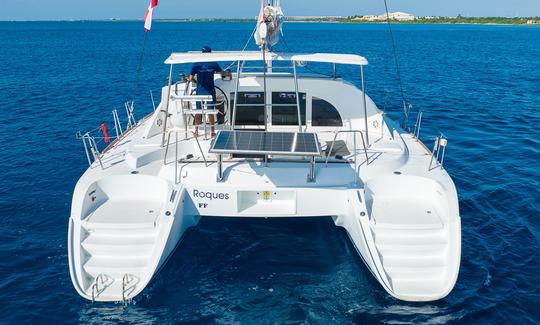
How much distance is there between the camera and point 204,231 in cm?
855

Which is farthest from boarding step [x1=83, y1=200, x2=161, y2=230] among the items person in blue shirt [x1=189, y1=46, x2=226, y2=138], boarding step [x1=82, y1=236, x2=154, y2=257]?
person in blue shirt [x1=189, y1=46, x2=226, y2=138]

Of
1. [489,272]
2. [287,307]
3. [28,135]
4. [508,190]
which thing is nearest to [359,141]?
[489,272]

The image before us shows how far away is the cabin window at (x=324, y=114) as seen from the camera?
9.29 meters

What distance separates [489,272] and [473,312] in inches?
52.7

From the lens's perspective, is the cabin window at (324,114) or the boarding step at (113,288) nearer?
the boarding step at (113,288)

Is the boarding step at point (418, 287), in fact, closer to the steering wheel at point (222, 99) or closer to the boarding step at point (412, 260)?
the boarding step at point (412, 260)

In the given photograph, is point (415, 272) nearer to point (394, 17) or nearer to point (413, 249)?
point (413, 249)

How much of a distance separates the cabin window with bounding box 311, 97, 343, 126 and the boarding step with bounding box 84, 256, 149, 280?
16.4 ft

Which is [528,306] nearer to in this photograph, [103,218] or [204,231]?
[204,231]

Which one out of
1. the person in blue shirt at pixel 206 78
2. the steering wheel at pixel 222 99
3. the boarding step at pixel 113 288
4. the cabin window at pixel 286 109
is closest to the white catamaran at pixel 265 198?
the boarding step at pixel 113 288

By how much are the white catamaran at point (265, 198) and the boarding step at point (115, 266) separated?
0.05ft

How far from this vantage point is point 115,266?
21.0 feet

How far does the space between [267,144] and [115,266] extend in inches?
123

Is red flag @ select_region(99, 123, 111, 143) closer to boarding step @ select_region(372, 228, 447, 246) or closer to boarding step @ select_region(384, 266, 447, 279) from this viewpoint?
boarding step @ select_region(372, 228, 447, 246)
